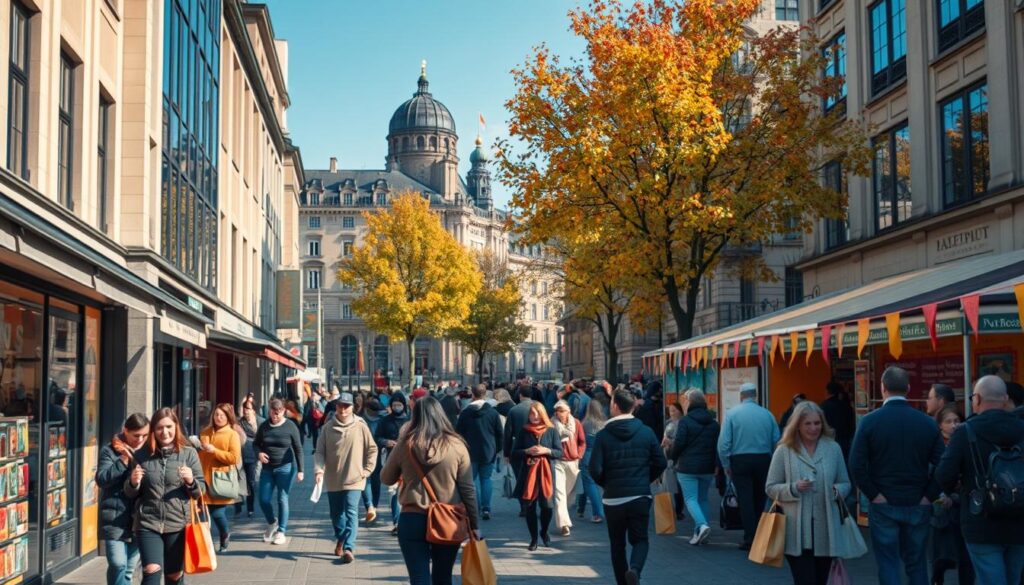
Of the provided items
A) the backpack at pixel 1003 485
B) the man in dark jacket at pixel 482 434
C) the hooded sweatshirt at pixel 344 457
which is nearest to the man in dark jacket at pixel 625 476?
the backpack at pixel 1003 485

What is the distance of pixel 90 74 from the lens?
1406 centimetres

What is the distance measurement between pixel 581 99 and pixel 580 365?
209 ft

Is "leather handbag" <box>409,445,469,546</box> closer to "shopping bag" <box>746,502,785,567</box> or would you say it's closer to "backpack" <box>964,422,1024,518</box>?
"shopping bag" <box>746,502,785,567</box>

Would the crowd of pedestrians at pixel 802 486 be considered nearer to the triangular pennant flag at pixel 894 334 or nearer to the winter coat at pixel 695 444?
the triangular pennant flag at pixel 894 334

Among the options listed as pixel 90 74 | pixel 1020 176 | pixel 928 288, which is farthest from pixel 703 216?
pixel 90 74

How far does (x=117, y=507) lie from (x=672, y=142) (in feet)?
53.5

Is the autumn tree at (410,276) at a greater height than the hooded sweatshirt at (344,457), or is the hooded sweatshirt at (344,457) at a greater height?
the autumn tree at (410,276)

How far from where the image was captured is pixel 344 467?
1216 centimetres

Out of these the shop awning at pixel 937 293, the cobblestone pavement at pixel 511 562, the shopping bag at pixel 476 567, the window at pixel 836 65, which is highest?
the window at pixel 836 65

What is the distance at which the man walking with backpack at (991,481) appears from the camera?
6672 millimetres

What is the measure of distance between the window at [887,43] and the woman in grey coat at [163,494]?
62.3ft

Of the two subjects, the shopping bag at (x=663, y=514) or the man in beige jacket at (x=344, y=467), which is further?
the man in beige jacket at (x=344, y=467)

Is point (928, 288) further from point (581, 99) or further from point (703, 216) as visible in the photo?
point (581, 99)

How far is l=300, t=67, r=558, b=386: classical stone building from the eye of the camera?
124 m
